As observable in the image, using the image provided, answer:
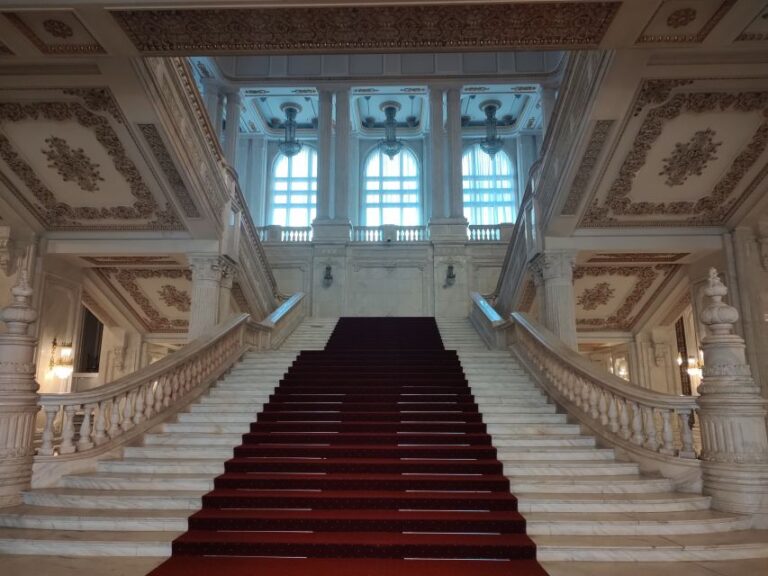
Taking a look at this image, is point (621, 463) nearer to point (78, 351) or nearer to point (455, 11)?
point (455, 11)

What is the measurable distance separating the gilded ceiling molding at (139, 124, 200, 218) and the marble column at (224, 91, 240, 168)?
6163 millimetres

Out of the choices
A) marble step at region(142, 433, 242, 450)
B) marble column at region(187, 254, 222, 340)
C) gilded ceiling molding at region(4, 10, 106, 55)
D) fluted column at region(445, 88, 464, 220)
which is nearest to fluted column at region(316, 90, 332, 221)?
fluted column at region(445, 88, 464, 220)

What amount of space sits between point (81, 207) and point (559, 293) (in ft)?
23.7

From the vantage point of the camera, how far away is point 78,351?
1057 centimetres

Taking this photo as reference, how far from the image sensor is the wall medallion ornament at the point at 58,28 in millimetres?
4640

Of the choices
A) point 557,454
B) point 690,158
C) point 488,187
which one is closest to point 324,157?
point 488,187

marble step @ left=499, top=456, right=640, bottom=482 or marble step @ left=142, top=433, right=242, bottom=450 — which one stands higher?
marble step @ left=142, top=433, right=242, bottom=450

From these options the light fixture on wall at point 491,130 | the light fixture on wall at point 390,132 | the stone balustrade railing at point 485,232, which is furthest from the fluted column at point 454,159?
the light fixture on wall at point 390,132

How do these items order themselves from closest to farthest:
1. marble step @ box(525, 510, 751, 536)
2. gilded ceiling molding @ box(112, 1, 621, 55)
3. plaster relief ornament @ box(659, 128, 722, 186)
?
1. marble step @ box(525, 510, 751, 536)
2. gilded ceiling molding @ box(112, 1, 621, 55)
3. plaster relief ornament @ box(659, 128, 722, 186)

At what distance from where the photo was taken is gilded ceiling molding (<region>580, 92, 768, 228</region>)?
5945 millimetres

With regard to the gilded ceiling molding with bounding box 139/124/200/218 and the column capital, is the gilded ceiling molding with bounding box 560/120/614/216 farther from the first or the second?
the gilded ceiling molding with bounding box 139/124/200/218

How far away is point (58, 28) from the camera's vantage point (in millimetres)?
4723

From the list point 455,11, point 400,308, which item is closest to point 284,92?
point 400,308

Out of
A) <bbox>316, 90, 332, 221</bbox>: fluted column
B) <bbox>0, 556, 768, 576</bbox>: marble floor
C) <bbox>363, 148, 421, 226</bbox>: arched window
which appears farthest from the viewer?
<bbox>363, 148, 421, 226</bbox>: arched window
